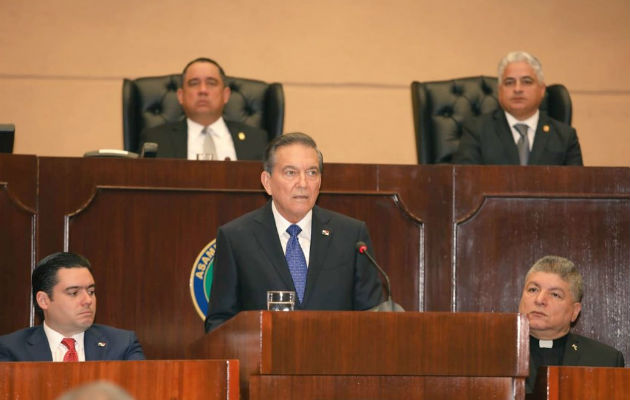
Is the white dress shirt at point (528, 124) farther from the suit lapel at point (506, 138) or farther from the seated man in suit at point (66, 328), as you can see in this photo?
the seated man in suit at point (66, 328)

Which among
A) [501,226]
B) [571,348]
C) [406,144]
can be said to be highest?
[406,144]

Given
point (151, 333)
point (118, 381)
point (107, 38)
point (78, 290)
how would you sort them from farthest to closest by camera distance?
1. point (107, 38)
2. point (151, 333)
3. point (78, 290)
4. point (118, 381)

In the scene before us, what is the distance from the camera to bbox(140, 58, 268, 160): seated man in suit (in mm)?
4652

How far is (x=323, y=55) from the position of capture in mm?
6133

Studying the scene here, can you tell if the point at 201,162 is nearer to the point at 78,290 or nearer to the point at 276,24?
the point at 78,290

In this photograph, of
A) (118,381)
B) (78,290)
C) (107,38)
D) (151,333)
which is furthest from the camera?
(107,38)

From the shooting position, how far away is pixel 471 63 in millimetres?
6160

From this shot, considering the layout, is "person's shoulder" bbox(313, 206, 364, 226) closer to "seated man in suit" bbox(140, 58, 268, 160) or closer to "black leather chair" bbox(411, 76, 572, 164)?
"seated man in suit" bbox(140, 58, 268, 160)

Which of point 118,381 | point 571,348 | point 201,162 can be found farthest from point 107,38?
point 118,381

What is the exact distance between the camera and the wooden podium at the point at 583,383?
241cm

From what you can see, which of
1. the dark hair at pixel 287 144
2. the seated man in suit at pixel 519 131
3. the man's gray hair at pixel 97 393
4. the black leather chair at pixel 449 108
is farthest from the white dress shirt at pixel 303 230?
the man's gray hair at pixel 97 393

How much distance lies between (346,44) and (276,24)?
16.8 inches

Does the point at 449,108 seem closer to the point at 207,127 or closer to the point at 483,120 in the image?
the point at 483,120

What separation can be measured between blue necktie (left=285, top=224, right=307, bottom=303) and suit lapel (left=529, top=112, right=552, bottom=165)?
4.94 ft
